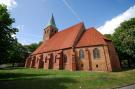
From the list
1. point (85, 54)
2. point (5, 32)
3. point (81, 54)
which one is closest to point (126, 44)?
point (85, 54)

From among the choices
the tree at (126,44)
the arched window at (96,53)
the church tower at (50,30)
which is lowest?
the arched window at (96,53)

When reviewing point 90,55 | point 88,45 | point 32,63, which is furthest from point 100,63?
point 32,63

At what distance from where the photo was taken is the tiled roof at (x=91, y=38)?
28.7 meters

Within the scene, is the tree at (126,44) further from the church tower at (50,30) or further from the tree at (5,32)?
the tree at (5,32)

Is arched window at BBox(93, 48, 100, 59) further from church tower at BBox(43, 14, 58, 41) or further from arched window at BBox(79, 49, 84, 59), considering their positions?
church tower at BBox(43, 14, 58, 41)

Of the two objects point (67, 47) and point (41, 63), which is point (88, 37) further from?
point (41, 63)

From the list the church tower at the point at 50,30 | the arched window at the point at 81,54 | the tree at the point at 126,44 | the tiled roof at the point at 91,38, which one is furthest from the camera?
the church tower at the point at 50,30

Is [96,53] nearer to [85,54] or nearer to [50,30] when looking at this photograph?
[85,54]

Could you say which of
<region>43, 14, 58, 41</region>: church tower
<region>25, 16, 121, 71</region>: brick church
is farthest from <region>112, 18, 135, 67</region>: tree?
<region>43, 14, 58, 41</region>: church tower

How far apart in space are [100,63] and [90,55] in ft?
9.56

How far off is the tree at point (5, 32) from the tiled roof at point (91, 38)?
15363mm

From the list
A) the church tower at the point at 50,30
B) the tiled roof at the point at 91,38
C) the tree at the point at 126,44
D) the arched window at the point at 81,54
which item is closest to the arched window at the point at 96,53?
the tiled roof at the point at 91,38

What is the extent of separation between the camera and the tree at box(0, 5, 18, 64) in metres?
20.0

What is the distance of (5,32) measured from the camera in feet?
67.3
